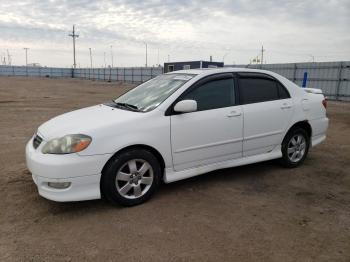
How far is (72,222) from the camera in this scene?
3680mm

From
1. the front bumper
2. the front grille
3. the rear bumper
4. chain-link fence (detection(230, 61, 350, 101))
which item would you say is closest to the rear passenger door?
the rear bumper

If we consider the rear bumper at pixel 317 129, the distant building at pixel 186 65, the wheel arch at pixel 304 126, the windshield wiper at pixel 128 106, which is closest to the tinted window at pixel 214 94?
the windshield wiper at pixel 128 106

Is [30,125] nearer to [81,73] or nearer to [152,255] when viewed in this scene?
[152,255]

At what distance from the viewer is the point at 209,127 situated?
4.48 metres

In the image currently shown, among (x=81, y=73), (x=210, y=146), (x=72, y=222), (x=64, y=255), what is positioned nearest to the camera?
(x=64, y=255)

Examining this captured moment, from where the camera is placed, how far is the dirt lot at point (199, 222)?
311cm

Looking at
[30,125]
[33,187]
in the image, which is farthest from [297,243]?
[30,125]

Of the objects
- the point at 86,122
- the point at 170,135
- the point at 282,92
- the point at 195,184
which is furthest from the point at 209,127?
the point at 282,92

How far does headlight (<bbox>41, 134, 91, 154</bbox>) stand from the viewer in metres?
3.70

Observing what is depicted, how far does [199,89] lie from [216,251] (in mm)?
2167

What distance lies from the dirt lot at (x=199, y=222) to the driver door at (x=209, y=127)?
1.49 feet

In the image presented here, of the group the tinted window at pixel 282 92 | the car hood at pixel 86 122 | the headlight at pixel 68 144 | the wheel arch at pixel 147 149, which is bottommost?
the wheel arch at pixel 147 149

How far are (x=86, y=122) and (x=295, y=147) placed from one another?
3336 mm

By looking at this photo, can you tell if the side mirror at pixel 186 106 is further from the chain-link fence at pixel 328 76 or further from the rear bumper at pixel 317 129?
the chain-link fence at pixel 328 76
